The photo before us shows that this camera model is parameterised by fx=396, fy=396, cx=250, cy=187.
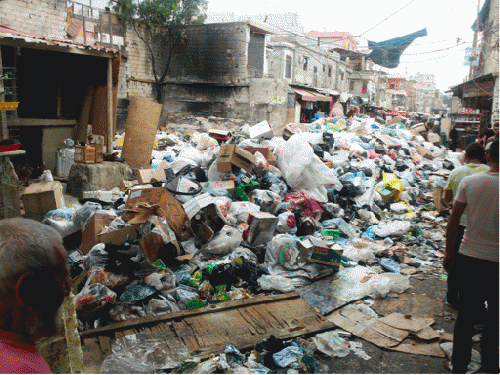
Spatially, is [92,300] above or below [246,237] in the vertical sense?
below

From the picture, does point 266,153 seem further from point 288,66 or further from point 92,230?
point 288,66

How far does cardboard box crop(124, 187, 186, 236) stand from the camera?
4125 mm

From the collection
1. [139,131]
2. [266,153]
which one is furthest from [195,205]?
[139,131]

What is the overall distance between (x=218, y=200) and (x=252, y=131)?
385 centimetres

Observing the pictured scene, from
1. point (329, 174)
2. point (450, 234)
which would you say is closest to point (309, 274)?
point (450, 234)

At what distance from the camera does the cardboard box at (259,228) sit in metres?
4.46

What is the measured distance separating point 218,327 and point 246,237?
155cm

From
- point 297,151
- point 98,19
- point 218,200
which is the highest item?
point 98,19

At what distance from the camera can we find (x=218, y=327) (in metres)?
3.09

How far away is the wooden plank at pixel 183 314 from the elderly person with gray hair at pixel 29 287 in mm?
2132

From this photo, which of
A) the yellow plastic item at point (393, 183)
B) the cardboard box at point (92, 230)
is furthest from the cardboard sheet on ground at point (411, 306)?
the yellow plastic item at point (393, 183)

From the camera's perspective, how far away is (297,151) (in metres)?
6.40

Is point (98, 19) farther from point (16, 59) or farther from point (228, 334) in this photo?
point (228, 334)

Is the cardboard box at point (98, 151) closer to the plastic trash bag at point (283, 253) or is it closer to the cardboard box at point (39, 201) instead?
the cardboard box at point (39, 201)
